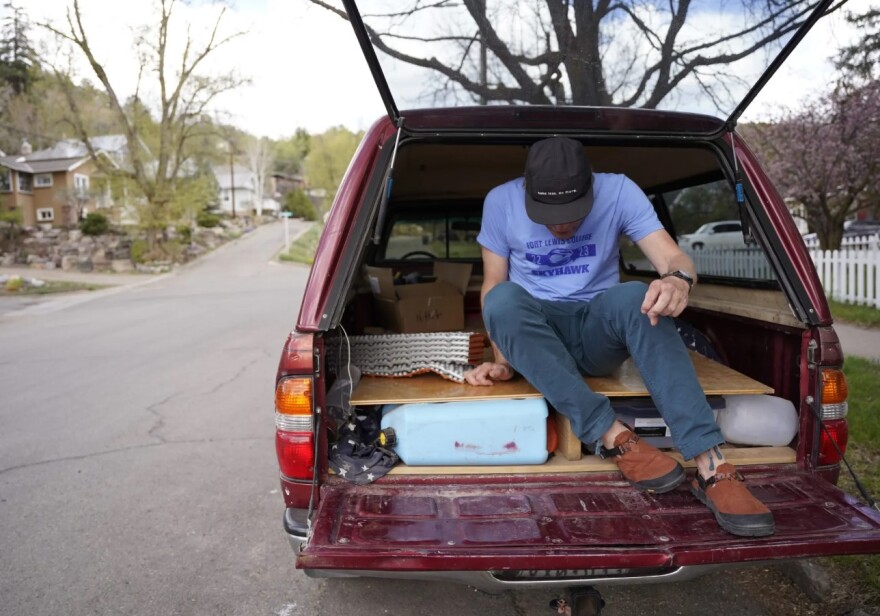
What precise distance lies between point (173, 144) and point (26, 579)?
3106 cm

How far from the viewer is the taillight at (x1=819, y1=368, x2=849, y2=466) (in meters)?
2.41

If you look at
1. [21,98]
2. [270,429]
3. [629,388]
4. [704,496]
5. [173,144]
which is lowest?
[270,429]

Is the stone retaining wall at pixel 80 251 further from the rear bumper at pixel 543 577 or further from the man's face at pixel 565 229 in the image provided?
the rear bumper at pixel 543 577

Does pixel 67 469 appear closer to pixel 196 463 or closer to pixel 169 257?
pixel 196 463

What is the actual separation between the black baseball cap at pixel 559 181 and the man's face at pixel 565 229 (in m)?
0.06

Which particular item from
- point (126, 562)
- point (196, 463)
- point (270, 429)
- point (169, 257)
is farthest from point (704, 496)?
point (169, 257)

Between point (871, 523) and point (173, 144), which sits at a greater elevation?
point (173, 144)

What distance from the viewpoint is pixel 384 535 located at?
78.9 inches

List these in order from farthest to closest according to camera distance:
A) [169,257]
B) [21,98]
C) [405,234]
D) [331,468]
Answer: [21,98], [169,257], [405,234], [331,468]

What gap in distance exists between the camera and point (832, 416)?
2.43 m

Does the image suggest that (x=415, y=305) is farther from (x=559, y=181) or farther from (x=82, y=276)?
(x=82, y=276)

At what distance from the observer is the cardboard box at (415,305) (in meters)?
4.44

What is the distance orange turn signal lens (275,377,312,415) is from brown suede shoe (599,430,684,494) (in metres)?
1.14

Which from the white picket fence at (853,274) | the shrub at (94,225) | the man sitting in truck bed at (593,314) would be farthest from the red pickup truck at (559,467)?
the shrub at (94,225)
